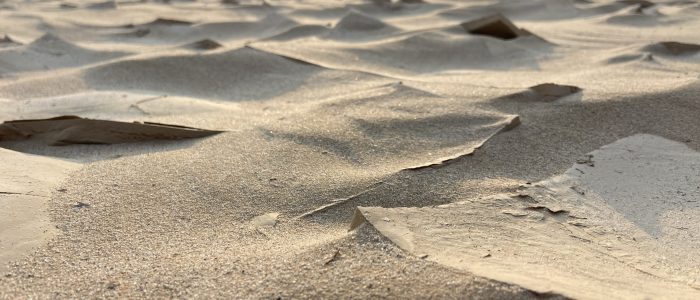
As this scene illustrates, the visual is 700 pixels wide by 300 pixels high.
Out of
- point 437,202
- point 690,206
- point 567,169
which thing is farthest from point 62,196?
point 690,206

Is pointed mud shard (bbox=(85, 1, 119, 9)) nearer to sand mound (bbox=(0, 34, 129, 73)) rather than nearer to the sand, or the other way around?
sand mound (bbox=(0, 34, 129, 73))

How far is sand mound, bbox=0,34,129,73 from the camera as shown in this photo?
244 cm

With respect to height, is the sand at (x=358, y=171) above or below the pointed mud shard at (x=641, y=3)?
below

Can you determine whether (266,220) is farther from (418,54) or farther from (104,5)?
(104,5)

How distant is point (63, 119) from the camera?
5.11 feet

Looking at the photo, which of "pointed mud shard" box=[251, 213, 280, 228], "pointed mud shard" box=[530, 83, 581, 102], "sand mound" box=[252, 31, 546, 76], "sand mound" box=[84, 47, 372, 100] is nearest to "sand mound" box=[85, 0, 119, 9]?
"sand mound" box=[252, 31, 546, 76]

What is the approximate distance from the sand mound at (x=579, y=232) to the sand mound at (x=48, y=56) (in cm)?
185

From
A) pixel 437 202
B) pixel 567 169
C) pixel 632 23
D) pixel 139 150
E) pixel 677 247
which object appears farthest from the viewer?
pixel 632 23

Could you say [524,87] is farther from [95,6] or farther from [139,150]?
[95,6]

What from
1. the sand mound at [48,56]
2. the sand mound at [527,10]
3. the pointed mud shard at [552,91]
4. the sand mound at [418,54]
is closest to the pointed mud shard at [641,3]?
the sand mound at [527,10]

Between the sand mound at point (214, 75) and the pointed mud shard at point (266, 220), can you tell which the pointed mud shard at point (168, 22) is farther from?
the pointed mud shard at point (266, 220)

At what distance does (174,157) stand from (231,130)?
0.20 m

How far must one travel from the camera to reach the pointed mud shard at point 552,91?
1.68 meters

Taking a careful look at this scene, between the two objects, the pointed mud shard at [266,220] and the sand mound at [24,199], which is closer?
the sand mound at [24,199]
